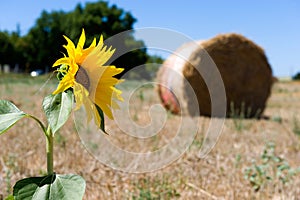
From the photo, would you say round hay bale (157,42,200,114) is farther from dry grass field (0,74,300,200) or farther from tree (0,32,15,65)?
tree (0,32,15,65)

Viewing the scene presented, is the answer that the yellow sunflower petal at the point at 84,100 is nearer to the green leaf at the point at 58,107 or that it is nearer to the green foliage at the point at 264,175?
the green leaf at the point at 58,107

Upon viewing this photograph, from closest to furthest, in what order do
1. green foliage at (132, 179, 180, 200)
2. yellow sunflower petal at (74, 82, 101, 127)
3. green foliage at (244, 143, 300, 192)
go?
Answer: 1. yellow sunflower petal at (74, 82, 101, 127)
2. green foliage at (132, 179, 180, 200)
3. green foliage at (244, 143, 300, 192)

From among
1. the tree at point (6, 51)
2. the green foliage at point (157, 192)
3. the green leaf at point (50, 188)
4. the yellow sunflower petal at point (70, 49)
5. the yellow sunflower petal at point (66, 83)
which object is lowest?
the green foliage at point (157, 192)

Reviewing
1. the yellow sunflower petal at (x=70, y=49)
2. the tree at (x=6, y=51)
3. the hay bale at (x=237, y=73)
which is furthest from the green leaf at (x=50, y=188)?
the tree at (x=6, y=51)

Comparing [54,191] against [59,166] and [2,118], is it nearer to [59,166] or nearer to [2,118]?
[2,118]

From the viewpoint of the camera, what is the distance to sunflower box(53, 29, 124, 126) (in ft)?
3.15

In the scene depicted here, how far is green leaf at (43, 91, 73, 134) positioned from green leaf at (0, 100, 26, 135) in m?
0.07

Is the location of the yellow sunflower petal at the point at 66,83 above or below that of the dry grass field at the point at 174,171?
above

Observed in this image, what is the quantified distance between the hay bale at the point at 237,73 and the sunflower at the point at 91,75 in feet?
19.2

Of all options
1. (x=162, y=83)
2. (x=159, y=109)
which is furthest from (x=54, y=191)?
(x=162, y=83)

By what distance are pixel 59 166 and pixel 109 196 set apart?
27.0 inches

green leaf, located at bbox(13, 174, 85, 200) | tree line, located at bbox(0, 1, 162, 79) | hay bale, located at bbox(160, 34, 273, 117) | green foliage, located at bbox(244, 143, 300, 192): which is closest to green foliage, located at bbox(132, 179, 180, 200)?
green foliage, located at bbox(244, 143, 300, 192)

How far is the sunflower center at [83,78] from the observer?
0.99 metres

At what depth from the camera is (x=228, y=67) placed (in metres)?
7.29
